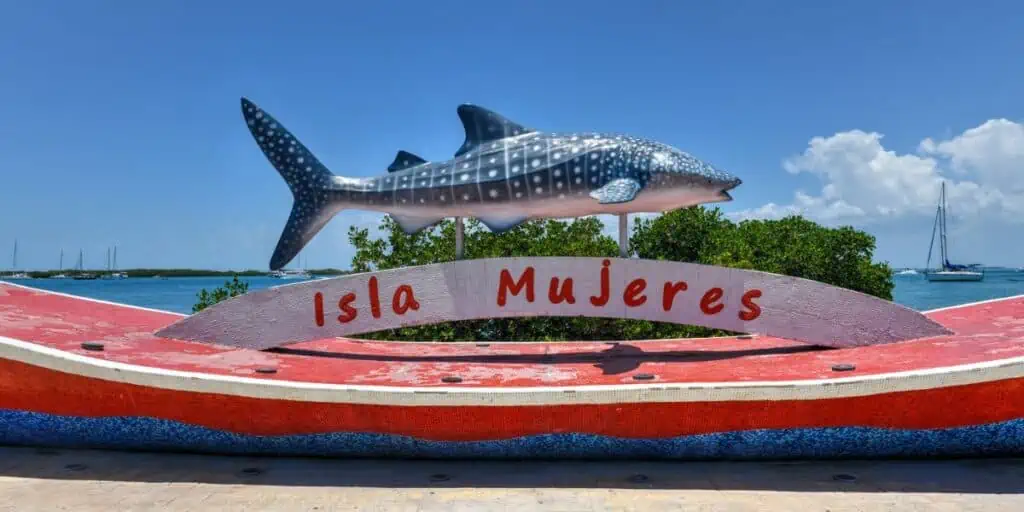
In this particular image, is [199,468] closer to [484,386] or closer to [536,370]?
[484,386]

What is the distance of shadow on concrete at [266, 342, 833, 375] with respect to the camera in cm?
850

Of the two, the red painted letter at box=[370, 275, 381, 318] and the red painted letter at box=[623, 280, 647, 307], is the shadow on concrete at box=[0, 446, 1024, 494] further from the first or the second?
the red painted letter at box=[623, 280, 647, 307]

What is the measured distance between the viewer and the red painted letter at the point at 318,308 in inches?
345

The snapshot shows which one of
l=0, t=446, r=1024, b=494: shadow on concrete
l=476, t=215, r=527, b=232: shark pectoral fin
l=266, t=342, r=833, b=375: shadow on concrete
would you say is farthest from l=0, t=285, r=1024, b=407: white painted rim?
l=476, t=215, r=527, b=232: shark pectoral fin

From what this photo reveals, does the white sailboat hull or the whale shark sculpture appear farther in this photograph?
the white sailboat hull

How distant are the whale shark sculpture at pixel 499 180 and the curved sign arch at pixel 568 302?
60cm

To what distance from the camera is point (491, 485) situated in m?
6.14

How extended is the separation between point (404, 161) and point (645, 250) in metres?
9.87

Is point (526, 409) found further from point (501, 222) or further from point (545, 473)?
point (501, 222)

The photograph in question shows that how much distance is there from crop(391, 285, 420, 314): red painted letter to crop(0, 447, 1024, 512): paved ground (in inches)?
92.1

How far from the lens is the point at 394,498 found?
19.2 ft

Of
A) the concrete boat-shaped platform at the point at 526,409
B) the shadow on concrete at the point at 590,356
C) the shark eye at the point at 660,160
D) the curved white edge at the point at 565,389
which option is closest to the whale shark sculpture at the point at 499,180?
the shark eye at the point at 660,160

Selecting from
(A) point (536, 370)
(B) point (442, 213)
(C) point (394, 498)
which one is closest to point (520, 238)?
(B) point (442, 213)

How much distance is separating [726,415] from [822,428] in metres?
0.84
